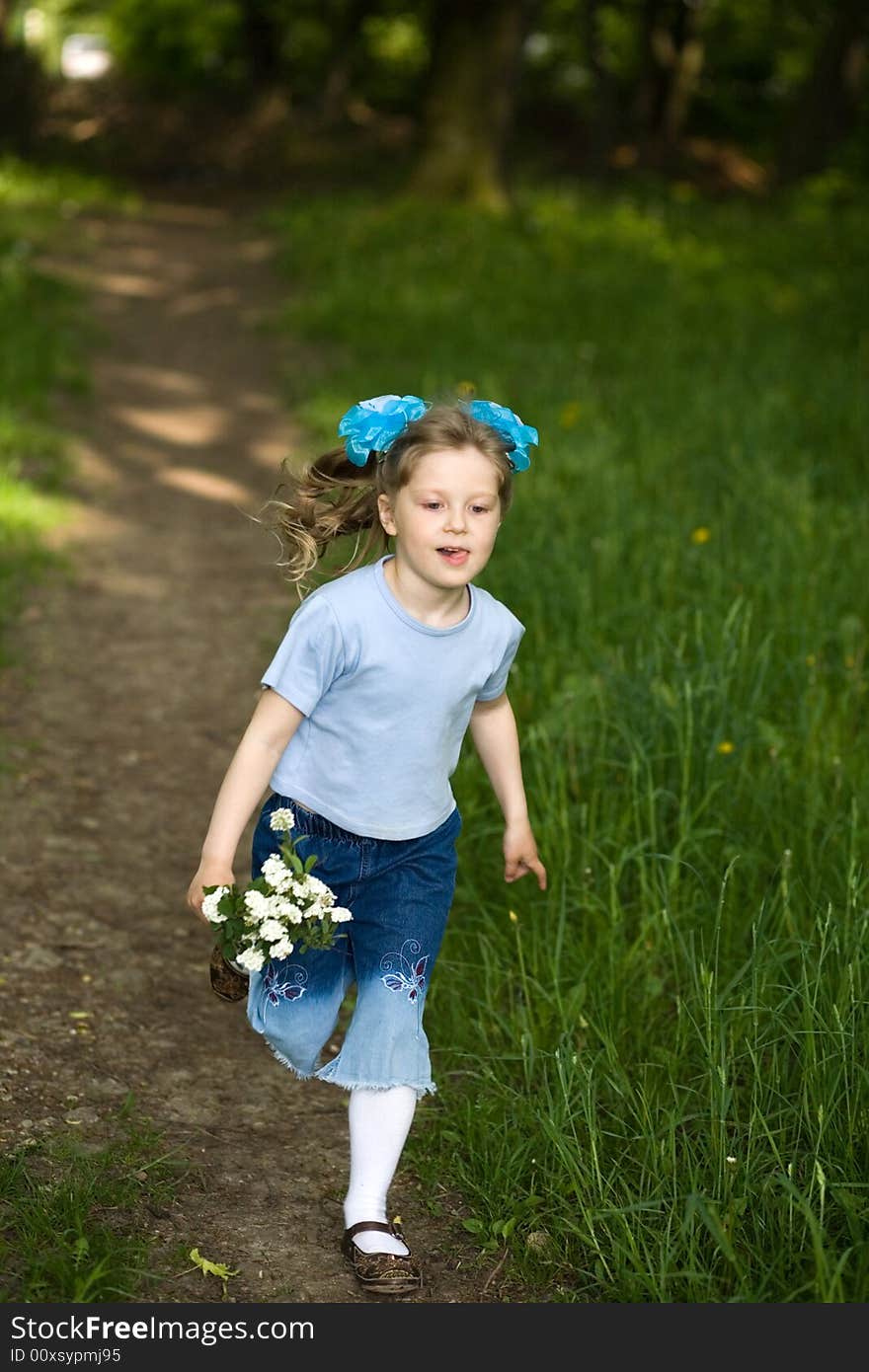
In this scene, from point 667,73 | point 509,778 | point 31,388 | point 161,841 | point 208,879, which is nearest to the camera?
point 208,879

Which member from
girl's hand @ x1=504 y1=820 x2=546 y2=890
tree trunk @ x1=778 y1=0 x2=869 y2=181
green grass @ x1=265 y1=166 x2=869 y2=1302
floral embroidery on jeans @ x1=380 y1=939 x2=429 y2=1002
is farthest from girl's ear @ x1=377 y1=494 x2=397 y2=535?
tree trunk @ x1=778 y1=0 x2=869 y2=181

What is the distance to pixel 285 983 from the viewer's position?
8.98ft

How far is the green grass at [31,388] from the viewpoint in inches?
254

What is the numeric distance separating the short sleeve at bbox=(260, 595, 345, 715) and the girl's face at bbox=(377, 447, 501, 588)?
0.60 ft

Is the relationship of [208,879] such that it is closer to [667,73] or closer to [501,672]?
[501,672]

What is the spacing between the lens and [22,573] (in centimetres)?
627

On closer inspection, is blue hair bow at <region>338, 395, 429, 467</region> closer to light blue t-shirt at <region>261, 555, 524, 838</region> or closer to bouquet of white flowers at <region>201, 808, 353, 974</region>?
light blue t-shirt at <region>261, 555, 524, 838</region>

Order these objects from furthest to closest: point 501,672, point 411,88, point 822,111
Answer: point 411,88 → point 822,111 → point 501,672

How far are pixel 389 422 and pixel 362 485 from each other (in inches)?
6.5

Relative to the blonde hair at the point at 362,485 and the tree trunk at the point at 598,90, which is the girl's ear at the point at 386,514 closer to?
the blonde hair at the point at 362,485

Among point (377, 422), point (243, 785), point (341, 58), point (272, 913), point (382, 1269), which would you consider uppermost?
point (341, 58)

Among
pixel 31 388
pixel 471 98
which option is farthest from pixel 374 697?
pixel 471 98

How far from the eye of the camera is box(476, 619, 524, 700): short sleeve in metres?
2.79

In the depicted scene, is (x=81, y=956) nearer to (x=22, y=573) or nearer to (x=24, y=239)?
(x=22, y=573)
